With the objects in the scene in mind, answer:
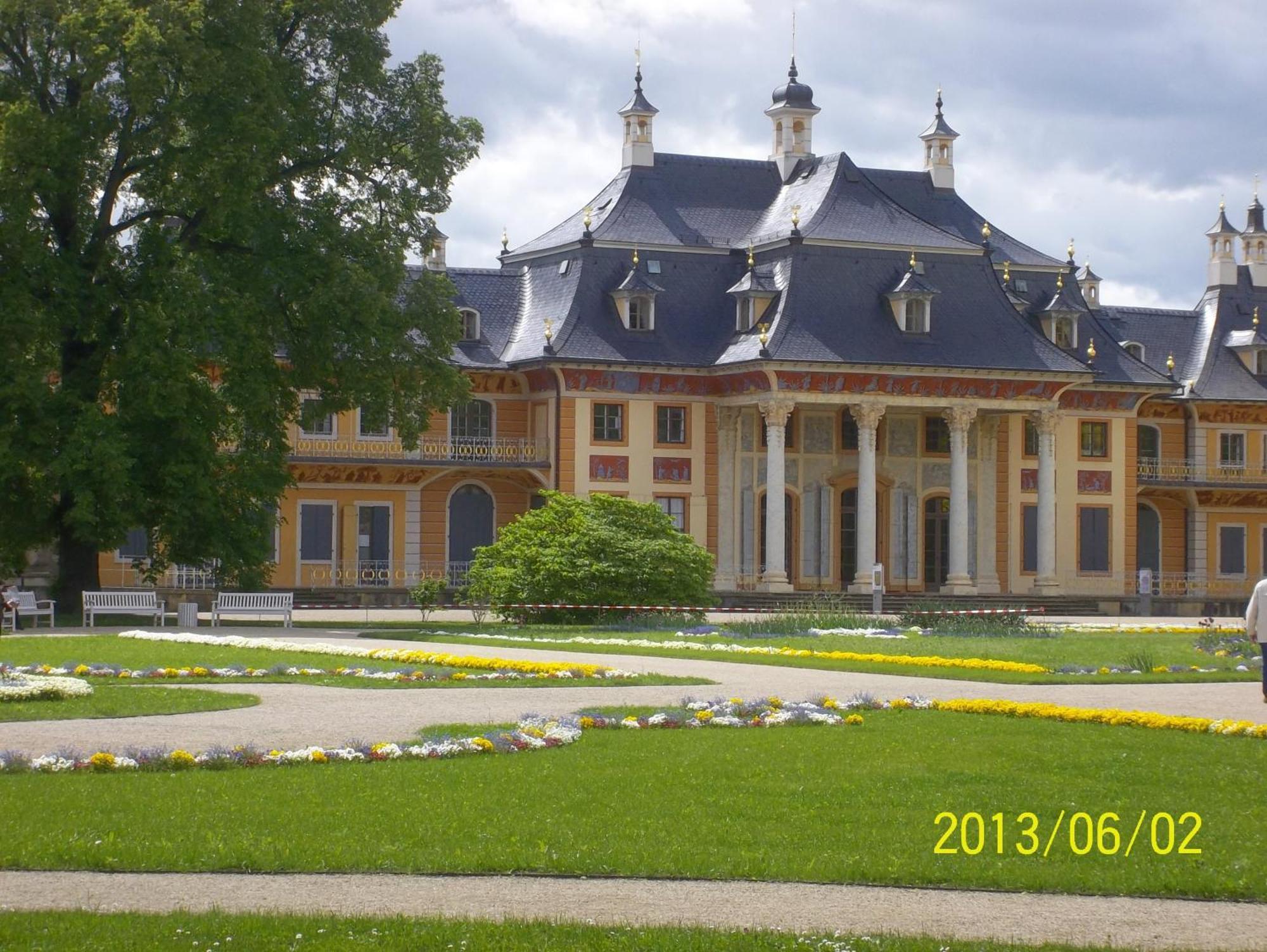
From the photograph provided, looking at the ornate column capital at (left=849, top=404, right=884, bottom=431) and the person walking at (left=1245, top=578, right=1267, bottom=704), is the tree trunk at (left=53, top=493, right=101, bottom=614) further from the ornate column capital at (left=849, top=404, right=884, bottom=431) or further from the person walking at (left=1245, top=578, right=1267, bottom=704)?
the person walking at (left=1245, top=578, right=1267, bottom=704)

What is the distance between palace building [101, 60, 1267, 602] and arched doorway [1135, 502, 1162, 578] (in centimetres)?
239

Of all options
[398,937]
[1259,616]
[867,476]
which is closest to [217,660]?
[1259,616]

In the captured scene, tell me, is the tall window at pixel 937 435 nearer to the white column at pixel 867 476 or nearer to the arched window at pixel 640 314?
the white column at pixel 867 476

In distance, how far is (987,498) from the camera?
5912cm

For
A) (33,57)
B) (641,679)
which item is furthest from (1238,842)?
(33,57)

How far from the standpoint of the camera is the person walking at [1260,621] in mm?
22719

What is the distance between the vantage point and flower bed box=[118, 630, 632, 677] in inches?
1035

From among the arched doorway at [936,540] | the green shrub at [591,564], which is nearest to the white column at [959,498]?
the arched doorway at [936,540]

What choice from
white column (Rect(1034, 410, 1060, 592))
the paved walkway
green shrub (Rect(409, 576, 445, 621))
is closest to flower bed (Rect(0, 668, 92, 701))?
the paved walkway

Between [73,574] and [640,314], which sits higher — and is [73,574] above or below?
below

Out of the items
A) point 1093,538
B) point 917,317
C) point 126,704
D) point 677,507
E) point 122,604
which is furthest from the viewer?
point 1093,538

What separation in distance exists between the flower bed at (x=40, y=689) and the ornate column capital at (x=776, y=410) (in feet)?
110

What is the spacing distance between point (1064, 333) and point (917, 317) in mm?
6458
